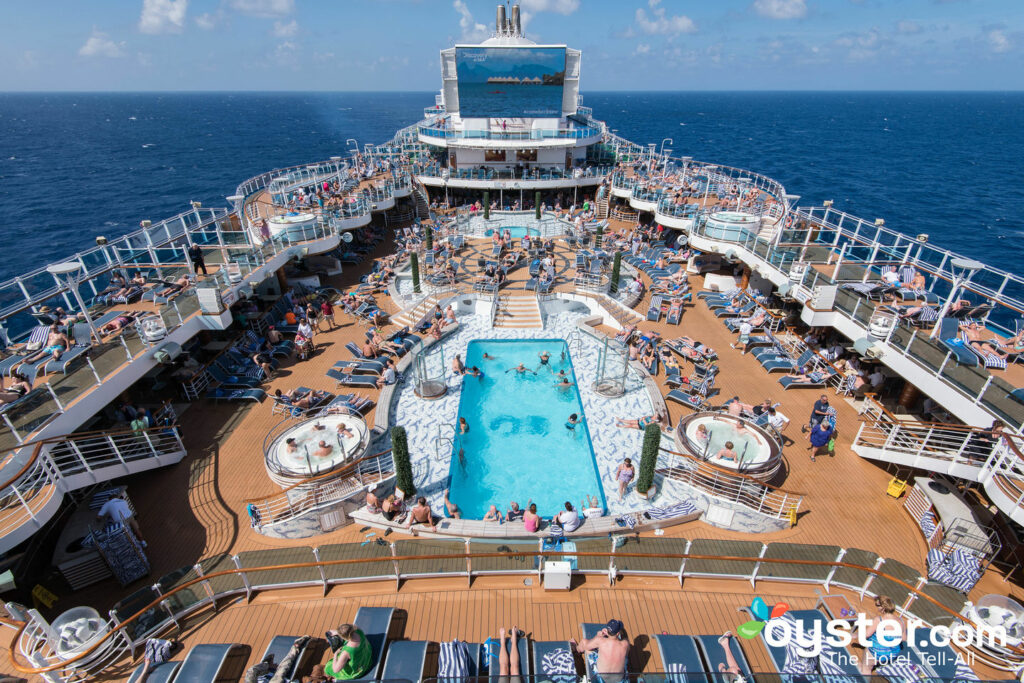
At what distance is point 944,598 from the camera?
312 inches

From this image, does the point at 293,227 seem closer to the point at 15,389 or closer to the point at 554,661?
the point at 15,389

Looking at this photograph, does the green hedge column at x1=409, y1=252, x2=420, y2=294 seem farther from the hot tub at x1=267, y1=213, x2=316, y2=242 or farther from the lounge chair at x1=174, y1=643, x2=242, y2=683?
the lounge chair at x1=174, y1=643, x2=242, y2=683

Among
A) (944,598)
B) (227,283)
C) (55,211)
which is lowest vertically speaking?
(55,211)

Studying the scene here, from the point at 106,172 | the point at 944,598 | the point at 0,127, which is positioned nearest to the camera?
the point at 944,598

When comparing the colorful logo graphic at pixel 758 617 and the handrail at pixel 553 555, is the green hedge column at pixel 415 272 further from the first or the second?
the colorful logo graphic at pixel 758 617

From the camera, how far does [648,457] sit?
1107 cm

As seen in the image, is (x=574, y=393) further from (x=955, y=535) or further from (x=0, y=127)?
(x=0, y=127)

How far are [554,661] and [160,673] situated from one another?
566 cm

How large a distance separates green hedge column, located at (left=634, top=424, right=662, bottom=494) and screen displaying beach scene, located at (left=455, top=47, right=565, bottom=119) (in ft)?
102

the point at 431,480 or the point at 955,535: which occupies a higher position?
the point at 955,535

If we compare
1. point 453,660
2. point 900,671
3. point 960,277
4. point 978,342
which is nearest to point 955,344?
point 960,277

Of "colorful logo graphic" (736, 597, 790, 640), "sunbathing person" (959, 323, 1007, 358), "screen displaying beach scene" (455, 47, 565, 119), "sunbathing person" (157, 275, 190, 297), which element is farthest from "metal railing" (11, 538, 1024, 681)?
"screen displaying beach scene" (455, 47, 565, 119)

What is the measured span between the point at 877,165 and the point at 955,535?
77.4 meters

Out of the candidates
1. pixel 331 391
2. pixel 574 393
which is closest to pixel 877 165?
pixel 574 393
